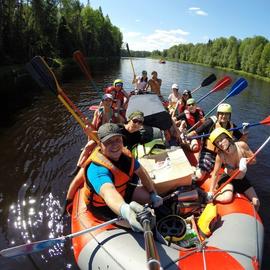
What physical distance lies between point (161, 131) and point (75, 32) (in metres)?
45.2

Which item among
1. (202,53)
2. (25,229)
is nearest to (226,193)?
(25,229)

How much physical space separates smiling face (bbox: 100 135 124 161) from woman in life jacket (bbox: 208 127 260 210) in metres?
1.63

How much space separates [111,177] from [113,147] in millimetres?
352

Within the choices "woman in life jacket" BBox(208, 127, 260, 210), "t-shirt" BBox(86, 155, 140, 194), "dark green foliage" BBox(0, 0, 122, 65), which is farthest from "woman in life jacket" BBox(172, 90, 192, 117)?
"dark green foliage" BBox(0, 0, 122, 65)

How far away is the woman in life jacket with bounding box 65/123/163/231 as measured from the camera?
10.2 ft

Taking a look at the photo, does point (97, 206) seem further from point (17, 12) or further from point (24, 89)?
point (17, 12)

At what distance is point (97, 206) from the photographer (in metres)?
3.90

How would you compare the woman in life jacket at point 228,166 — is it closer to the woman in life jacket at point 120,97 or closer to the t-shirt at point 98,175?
the t-shirt at point 98,175

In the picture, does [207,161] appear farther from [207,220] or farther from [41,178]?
[41,178]

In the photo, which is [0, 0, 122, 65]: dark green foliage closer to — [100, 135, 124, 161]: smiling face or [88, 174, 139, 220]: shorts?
[88, 174, 139, 220]: shorts

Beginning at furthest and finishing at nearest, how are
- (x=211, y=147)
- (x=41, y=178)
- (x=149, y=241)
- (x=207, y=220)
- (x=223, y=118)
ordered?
(x=41, y=178)
(x=223, y=118)
(x=211, y=147)
(x=207, y=220)
(x=149, y=241)

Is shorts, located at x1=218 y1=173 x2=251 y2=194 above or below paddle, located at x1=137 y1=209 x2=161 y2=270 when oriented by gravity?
below

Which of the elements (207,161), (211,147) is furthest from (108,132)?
(211,147)

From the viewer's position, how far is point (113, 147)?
3.50m
